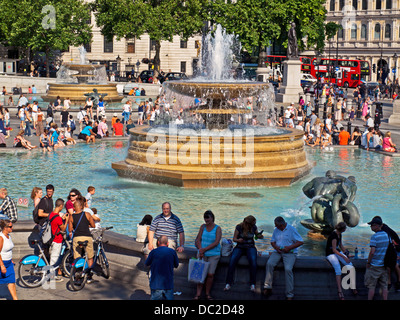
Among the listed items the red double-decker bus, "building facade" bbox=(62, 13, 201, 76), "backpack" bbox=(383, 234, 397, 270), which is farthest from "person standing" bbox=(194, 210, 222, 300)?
"building facade" bbox=(62, 13, 201, 76)

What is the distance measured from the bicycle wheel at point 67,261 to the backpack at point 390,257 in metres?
4.85

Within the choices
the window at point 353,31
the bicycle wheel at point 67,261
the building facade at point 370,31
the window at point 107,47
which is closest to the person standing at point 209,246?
the bicycle wheel at point 67,261

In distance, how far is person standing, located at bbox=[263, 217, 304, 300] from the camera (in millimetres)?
11336

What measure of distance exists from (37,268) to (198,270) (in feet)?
8.93

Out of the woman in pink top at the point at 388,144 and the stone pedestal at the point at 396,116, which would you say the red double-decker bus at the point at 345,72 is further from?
the woman in pink top at the point at 388,144

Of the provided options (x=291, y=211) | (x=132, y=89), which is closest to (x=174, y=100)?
(x=132, y=89)

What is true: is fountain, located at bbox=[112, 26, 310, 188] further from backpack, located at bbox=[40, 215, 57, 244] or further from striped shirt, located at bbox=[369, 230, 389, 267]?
striped shirt, located at bbox=[369, 230, 389, 267]

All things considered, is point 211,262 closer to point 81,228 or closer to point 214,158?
point 81,228

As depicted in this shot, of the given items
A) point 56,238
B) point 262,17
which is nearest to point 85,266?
point 56,238

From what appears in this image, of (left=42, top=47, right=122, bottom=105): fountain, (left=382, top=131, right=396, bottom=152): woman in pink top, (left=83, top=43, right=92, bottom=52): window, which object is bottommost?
(left=382, top=131, right=396, bottom=152): woman in pink top

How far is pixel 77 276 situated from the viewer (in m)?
11.9

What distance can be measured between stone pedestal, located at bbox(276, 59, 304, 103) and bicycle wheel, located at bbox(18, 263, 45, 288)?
138ft

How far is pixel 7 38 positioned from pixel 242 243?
211ft

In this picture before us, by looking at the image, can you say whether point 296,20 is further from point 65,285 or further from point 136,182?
point 65,285
